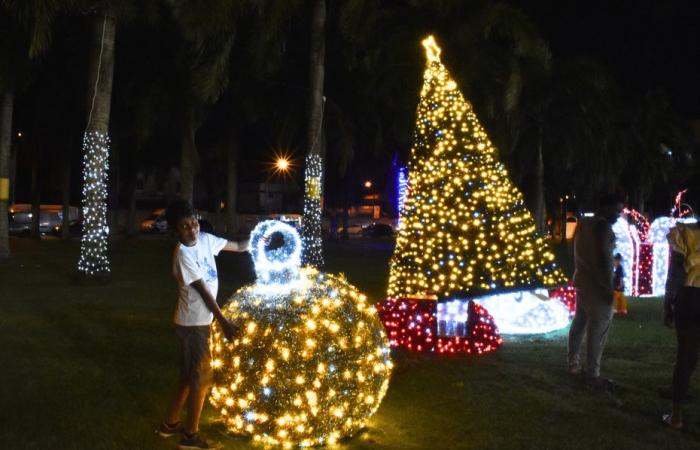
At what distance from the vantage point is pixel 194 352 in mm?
5270

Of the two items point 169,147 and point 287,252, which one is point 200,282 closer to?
point 287,252

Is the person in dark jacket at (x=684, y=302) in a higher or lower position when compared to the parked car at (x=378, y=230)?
lower

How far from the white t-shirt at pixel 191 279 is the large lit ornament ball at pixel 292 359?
1.13 feet

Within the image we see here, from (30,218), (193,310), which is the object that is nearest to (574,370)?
(193,310)

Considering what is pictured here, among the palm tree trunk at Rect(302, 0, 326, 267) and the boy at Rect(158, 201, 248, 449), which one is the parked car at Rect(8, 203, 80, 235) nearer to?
the palm tree trunk at Rect(302, 0, 326, 267)

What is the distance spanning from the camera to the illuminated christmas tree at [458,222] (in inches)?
362

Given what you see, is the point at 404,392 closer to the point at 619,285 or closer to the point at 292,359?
the point at 292,359

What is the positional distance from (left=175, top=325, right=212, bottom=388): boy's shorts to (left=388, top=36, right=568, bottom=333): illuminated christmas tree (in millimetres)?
4324

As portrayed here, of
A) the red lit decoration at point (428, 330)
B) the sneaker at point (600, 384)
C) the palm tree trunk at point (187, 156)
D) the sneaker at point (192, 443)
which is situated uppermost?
the palm tree trunk at point (187, 156)

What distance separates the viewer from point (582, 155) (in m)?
34.1

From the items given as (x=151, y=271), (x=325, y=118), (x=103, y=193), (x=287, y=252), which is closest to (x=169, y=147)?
(x=325, y=118)

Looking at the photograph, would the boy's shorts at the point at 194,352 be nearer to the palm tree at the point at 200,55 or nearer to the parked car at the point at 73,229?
the palm tree at the point at 200,55

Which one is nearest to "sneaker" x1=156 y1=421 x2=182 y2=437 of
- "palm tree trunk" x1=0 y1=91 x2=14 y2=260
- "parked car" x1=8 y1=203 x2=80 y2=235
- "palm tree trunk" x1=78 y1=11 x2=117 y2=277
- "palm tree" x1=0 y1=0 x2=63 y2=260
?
"palm tree" x1=0 y1=0 x2=63 y2=260

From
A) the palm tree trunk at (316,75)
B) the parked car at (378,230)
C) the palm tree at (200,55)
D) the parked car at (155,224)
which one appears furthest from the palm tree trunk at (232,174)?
the parked car at (378,230)
